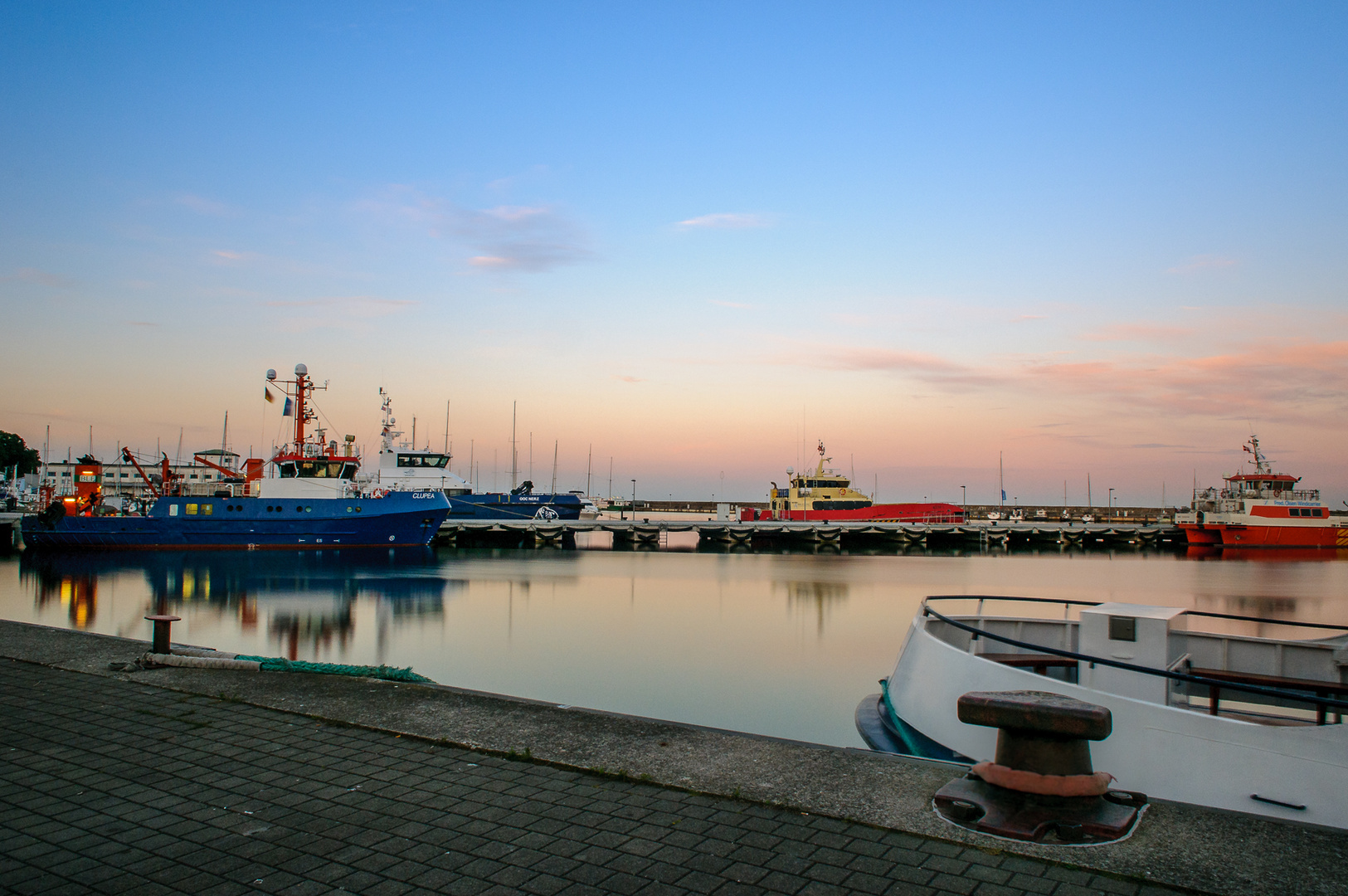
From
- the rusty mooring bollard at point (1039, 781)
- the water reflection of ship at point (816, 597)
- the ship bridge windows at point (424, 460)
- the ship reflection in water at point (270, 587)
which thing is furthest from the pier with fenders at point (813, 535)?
the rusty mooring bollard at point (1039, 781)

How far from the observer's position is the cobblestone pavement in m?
3.54

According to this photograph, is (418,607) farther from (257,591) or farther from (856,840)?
(856,840)

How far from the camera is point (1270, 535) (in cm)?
5250

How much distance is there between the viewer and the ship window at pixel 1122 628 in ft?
24.0

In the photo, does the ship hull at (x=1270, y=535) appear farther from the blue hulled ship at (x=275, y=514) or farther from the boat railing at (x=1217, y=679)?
the boat railing at (x=1217, y=679)

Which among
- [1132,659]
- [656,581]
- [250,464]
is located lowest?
[656,581]

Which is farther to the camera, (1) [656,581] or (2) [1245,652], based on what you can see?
(1) [656,581]

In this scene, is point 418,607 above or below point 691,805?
below

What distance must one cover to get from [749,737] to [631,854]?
2.12 m

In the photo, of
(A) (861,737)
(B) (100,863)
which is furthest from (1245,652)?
(B) (100,863)

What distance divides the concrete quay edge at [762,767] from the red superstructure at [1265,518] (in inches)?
2334

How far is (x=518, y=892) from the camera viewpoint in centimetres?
344

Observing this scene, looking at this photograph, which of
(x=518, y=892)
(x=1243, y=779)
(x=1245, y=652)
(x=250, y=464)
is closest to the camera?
(x=518, y=892)

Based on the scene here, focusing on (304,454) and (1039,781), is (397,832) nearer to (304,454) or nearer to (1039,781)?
(1039,781)
